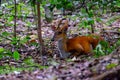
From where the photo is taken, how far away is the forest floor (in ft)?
16.8

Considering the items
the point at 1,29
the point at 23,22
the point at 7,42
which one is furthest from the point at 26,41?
the point at 23,22

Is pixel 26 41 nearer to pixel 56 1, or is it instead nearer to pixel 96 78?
pixel 56 1

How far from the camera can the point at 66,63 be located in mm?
7457

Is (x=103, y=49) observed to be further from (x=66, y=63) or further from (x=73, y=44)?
(x=73, y=44)

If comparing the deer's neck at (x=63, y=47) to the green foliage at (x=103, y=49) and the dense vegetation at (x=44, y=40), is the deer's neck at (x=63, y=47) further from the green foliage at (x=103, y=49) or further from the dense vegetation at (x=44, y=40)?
the green foliage at (x=103, y=49)

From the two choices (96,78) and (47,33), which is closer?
(96,78)

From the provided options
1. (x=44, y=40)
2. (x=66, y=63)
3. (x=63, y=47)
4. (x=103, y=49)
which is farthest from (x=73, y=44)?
(x=44, y=40)

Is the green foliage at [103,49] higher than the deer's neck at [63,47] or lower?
higher

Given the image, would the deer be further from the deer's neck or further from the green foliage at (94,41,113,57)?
the green foliage at (94,41,113,57)

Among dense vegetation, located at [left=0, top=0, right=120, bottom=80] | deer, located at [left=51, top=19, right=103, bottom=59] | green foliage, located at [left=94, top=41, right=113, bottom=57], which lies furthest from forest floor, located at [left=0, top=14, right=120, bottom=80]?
deer, located at [left=51, top=19, right=103, bottom=59]

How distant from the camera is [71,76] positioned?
17.6 ft

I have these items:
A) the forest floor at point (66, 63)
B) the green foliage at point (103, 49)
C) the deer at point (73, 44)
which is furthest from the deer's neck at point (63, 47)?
the green foliage at point (103, 49)

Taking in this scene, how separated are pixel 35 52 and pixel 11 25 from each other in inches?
216

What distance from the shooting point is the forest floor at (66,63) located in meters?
5.13
